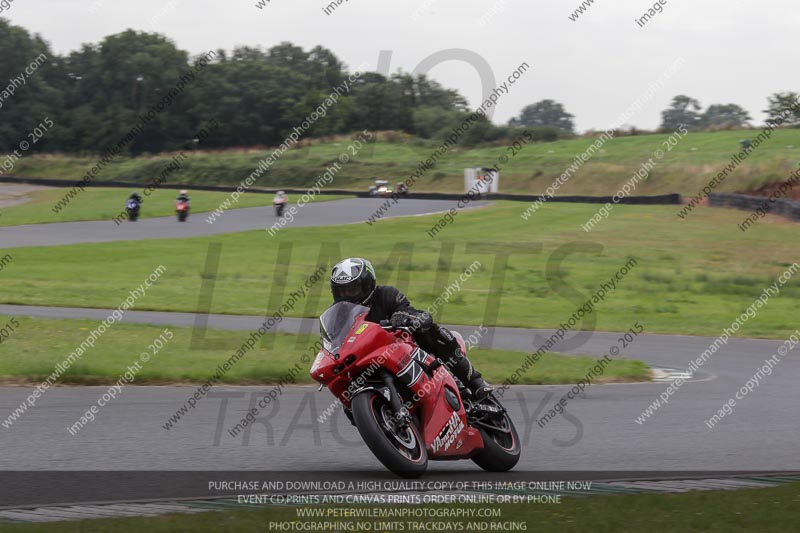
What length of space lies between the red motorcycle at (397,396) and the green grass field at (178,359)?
5.51 metres

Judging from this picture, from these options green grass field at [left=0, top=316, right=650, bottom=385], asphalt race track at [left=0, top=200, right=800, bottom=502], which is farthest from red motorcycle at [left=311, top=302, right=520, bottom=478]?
green grass field at [left=0, top=316, right=650, bottom=385]

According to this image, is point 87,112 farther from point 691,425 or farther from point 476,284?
point 691,425

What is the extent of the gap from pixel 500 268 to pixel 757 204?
16.6 meters

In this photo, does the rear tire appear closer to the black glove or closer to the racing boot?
the racing boot

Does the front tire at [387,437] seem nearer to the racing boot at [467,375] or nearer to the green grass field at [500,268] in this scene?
the racing boot at [467,375]

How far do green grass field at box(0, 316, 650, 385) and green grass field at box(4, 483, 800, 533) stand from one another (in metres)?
6.86

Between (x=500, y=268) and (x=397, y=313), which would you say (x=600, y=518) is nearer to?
(x=397, y=313)

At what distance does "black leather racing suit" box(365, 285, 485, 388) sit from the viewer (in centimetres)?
759

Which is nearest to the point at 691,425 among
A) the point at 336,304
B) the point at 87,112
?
the point at 336,304

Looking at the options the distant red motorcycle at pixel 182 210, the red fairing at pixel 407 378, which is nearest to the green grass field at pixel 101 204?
the distant red motorcycle at pixel 182 210

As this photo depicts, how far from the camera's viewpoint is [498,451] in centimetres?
787

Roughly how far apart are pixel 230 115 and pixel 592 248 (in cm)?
6313

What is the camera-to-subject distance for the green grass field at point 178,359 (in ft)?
42.1

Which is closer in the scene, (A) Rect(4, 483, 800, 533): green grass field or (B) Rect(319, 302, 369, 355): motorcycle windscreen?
(A) Rect(4, 483, 800, 533): green grass field
